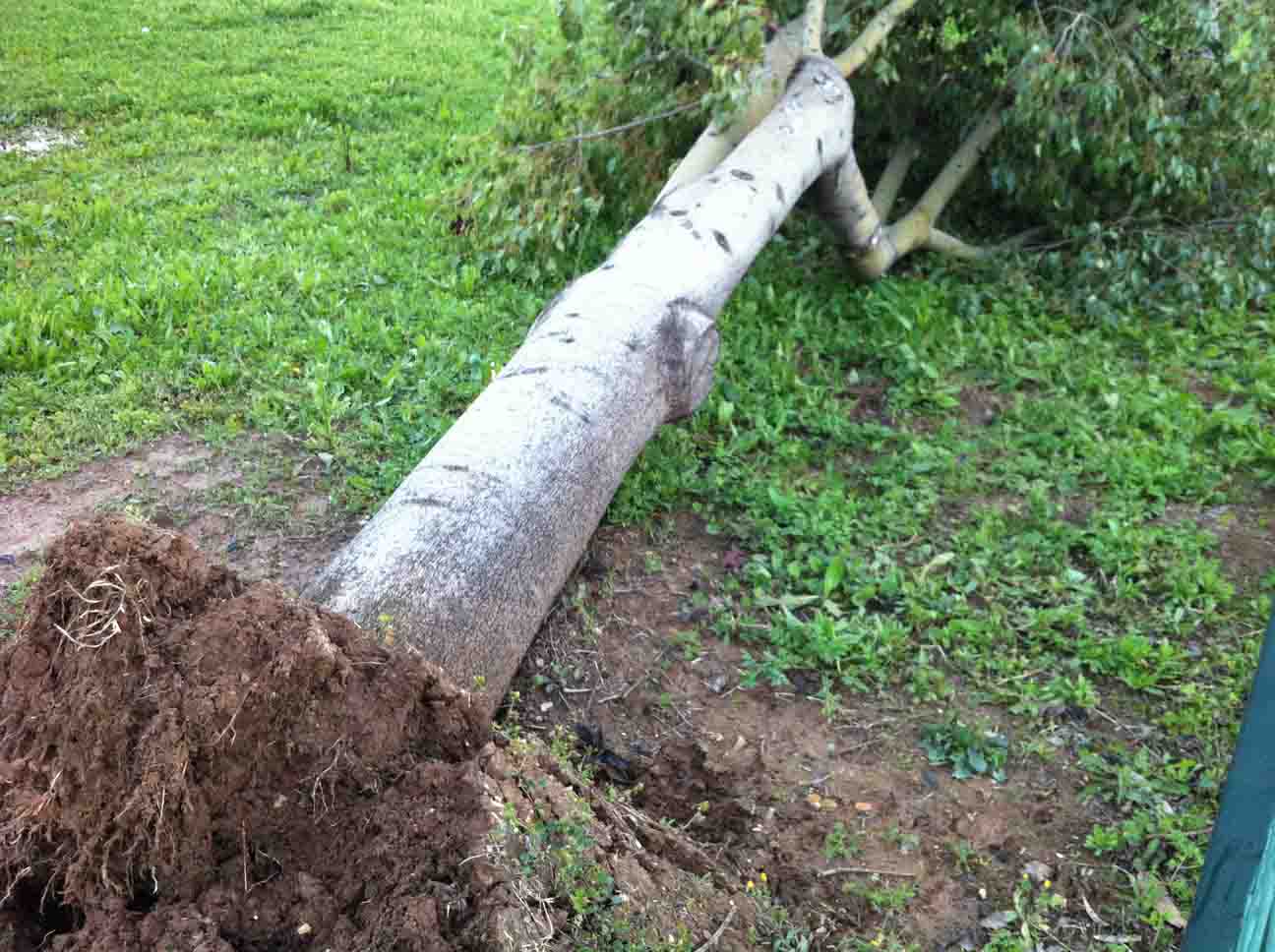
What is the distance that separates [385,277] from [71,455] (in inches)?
71.2

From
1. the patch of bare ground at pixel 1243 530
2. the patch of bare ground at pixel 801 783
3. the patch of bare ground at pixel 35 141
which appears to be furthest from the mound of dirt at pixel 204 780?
the patch of bare ground at pixel 35 141

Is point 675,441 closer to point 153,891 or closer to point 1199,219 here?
point 153,891

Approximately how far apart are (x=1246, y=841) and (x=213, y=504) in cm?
310

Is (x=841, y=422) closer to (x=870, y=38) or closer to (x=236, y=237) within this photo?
(x=870, y=38)

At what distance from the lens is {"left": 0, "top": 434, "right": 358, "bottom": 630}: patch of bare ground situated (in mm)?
3529

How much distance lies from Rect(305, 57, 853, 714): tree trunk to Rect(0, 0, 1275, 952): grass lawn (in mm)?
687

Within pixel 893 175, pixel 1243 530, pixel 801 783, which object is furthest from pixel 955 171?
pixel 801 783

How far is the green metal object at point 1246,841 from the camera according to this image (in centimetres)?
176

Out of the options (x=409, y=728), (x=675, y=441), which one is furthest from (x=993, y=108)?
(x=409, y=728)

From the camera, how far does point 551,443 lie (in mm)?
3010

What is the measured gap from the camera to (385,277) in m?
5.36

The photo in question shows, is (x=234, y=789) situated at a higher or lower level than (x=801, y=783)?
higher

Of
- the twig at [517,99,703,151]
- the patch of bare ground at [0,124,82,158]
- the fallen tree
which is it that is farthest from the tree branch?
the patch of bare ground at [0,124,82,158]

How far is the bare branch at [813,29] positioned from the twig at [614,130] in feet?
1.78
